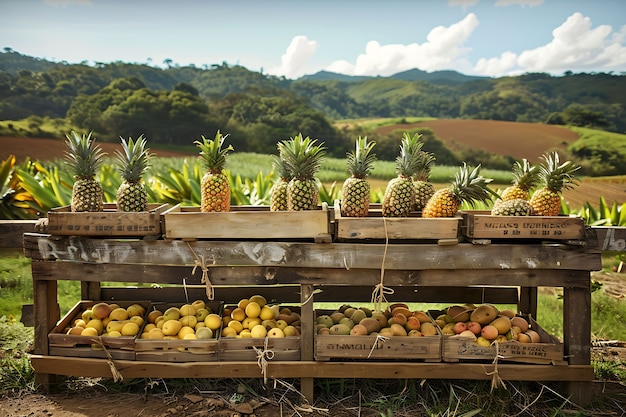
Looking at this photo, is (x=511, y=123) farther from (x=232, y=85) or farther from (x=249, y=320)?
(x=249, y=320)

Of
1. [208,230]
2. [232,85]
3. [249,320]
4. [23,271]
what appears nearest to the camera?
[208,230]

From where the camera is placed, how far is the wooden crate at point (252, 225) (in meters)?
3.23

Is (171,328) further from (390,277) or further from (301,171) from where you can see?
(390,277)

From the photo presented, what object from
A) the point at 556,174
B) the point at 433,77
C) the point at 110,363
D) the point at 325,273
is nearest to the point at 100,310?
the point at 110,363

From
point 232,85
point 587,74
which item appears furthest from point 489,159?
point 232,85

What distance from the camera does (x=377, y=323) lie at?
3.53 m

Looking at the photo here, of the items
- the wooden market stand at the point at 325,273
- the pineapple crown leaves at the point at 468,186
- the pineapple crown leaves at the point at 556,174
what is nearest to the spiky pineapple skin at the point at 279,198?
the wooden market stand at the point at 325,273

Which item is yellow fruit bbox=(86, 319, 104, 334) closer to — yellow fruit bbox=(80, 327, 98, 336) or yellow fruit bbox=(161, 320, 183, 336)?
yellow fruit bbox=(80, 327, 98, 336)

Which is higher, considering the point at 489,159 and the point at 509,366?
the point at 489,159

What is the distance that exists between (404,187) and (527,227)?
0.73 meters

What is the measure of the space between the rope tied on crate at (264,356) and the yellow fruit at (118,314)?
93 cm

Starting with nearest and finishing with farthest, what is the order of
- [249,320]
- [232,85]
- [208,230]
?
[208,230] → [249,320] → [232,85]

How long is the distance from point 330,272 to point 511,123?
33.5ft

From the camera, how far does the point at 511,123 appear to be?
12391 mm
